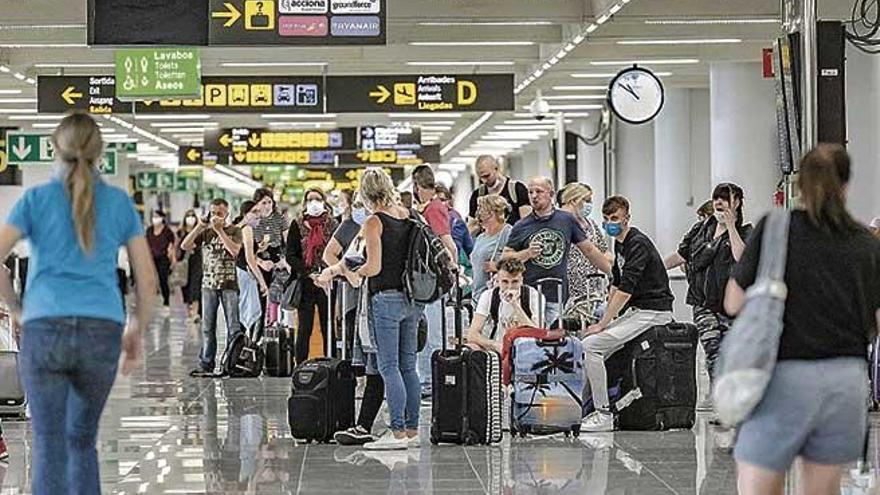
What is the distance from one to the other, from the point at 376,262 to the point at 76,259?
3.98m

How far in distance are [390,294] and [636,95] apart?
459 inches

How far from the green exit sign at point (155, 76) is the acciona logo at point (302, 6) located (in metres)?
5.75

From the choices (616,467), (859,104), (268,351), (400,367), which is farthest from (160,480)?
(859,104)

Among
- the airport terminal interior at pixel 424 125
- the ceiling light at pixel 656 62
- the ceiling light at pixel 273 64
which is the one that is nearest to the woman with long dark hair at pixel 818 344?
the airport terminal interior at pixel 424 125

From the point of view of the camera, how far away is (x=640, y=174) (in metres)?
31.8

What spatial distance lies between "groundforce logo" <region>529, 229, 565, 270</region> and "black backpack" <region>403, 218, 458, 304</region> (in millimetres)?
1618

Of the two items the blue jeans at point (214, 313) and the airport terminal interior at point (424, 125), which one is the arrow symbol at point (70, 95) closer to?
the airport terminal interior at point (424, 125)

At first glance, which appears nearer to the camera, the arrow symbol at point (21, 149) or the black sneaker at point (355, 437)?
the black sneaker at point (355, 437)

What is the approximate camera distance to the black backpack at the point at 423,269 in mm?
10344

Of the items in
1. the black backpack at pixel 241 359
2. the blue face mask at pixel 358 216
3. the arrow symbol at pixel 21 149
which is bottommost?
the black backpack at pixel 241 359

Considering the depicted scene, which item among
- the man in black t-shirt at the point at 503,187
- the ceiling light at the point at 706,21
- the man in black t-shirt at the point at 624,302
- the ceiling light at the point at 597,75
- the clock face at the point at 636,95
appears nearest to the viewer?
the man in black t-shirt at the point at 624,302

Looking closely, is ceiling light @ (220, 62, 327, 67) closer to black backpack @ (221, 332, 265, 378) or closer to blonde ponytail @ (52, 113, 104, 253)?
black backpack @ (221, 332, 265, 378)

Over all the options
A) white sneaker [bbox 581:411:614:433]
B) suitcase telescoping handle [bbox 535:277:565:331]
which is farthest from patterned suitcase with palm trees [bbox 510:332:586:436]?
suitcase telescoping handle [bbox 535:277:565:331]

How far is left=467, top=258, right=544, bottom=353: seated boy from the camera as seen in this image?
37.6ft
